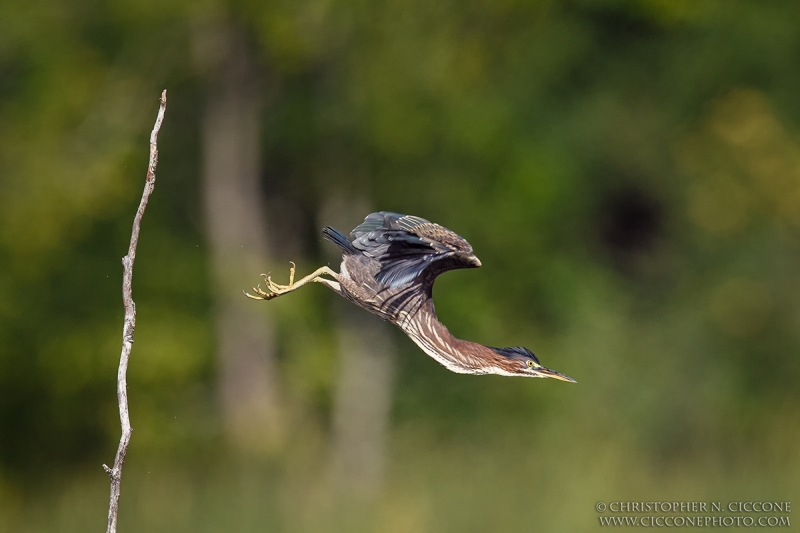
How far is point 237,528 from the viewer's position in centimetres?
884

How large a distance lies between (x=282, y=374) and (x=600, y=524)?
5.13 m

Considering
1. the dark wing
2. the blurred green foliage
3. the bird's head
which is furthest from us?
the blurred green foliage

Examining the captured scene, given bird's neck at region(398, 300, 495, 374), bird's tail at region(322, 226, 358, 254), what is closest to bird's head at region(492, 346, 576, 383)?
bird's neck at region(398, 300, 495, 374)

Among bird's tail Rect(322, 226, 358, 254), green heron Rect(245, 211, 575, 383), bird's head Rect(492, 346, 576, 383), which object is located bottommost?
bird's head Rect(492, 346, 576, 383)

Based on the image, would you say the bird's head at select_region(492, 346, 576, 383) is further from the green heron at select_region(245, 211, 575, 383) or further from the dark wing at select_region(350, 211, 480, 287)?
the dark wing at select_region(350, 211, 480, 287)

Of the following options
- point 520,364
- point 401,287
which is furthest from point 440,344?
point 520,364

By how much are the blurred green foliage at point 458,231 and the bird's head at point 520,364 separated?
4.40 metres

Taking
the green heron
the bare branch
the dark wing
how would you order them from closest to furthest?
1. the bare branch
2. the dark wing
3. the green heron

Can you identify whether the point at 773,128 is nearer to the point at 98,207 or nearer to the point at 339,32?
the point at 339,32

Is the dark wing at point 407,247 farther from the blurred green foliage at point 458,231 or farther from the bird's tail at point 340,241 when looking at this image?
the blurred green foliage at point 458,231

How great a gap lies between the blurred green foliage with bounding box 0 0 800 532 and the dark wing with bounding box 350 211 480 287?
4.83m

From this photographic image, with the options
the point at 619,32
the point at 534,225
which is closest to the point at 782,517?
the point at 534,225

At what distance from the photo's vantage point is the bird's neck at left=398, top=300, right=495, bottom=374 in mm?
4496

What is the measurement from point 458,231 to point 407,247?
8406 mm
